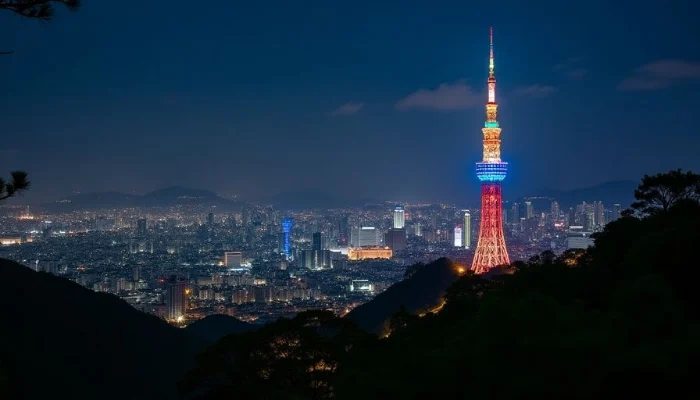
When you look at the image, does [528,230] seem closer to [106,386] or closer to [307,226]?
[307,226]

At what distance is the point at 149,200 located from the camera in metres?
89.1

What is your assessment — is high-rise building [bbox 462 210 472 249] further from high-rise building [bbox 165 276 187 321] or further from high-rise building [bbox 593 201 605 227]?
high-rise building [bbox 165 276 187 321]

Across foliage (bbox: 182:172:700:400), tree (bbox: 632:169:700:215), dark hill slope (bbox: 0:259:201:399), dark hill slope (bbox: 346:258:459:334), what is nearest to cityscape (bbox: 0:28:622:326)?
dark hill slope (bbox: 346:258:459:334)

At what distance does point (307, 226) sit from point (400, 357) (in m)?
Result: 71.6

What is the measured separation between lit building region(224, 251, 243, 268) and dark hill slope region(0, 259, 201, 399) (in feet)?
116

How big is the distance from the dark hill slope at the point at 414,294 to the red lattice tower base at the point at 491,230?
4305 mm

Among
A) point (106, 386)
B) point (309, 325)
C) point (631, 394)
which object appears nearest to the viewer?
point (631, 394)

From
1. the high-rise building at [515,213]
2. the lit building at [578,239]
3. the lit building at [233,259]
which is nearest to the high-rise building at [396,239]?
the high-rise building at [515,213]

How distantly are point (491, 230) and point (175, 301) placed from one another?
1313 cm

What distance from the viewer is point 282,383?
8031mm

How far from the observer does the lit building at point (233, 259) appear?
5128 cm

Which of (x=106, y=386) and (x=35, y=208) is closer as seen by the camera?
(x=106, y=386)

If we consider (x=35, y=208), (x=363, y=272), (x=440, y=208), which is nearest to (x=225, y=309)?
(x=363, y=272)

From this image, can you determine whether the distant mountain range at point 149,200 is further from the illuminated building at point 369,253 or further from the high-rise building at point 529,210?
the high-rise building at point 529,210
